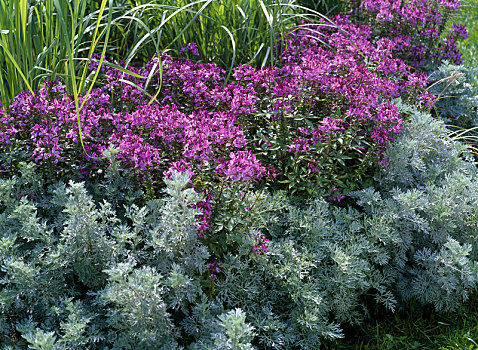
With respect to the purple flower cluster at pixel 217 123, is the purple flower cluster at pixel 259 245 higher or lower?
lower

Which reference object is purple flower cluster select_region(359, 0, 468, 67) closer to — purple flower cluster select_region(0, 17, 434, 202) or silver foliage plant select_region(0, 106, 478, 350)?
purple flower cluster select_region(0, 17, 434, 202)

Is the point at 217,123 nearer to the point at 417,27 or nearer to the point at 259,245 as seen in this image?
the point at 259,245

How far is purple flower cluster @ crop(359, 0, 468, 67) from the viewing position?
4.60m

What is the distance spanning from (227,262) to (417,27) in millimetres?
3454

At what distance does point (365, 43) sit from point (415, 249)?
6.16ft

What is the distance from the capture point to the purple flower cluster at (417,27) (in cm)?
460

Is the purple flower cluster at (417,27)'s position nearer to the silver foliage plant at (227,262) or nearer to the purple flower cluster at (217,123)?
the purple flower cluster at (217,123)

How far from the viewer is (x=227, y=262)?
8.09 ft

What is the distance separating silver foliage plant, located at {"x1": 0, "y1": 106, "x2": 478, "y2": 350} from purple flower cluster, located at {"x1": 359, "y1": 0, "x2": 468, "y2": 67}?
162 cm

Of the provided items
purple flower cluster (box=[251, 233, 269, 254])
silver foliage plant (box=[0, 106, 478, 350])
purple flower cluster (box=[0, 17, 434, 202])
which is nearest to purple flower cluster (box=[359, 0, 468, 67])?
purple flower cluster (box=[0, 17, 434, 202])

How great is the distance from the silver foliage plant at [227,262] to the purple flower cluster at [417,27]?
63.8 inches

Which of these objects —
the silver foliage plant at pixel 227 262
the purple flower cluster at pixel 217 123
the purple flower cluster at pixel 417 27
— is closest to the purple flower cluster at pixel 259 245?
the silver foliage plant at pixel 227 262

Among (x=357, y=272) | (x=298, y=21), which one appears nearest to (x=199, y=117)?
(x=357, y=272)

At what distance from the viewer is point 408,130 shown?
3.28 m
